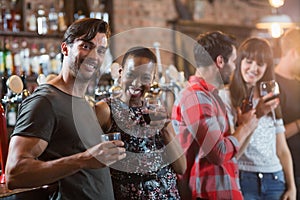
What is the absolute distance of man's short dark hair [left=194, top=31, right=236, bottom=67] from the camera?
229 centimetres

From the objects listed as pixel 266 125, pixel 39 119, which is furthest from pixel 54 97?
pixel 266 125

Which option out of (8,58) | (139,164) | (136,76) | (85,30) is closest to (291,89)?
(136,76)

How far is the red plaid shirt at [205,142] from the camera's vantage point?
82.7 inches

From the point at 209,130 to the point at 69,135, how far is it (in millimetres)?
728

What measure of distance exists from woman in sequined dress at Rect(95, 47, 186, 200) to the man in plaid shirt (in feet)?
0.59

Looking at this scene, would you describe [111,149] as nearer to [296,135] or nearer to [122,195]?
[122,195]

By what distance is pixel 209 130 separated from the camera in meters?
2.09

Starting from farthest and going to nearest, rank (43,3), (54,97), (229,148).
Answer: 1. (43,3)
2. (229,148)
3. (54,97)

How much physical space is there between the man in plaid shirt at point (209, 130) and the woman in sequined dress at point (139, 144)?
7.1 inches

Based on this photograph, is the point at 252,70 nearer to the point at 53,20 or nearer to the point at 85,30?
the point at 85,30

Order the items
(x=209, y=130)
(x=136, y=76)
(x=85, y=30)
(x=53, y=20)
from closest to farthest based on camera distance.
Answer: (x=85, y=30) → (x=136, y=76) → (x=209, y=130) → (x=53, y=20)

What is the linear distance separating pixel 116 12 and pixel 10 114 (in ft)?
6.84

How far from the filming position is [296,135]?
2809 mm

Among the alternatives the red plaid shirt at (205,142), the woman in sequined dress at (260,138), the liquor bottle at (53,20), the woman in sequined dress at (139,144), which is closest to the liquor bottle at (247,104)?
the woman in sequined dress at (260,138)
